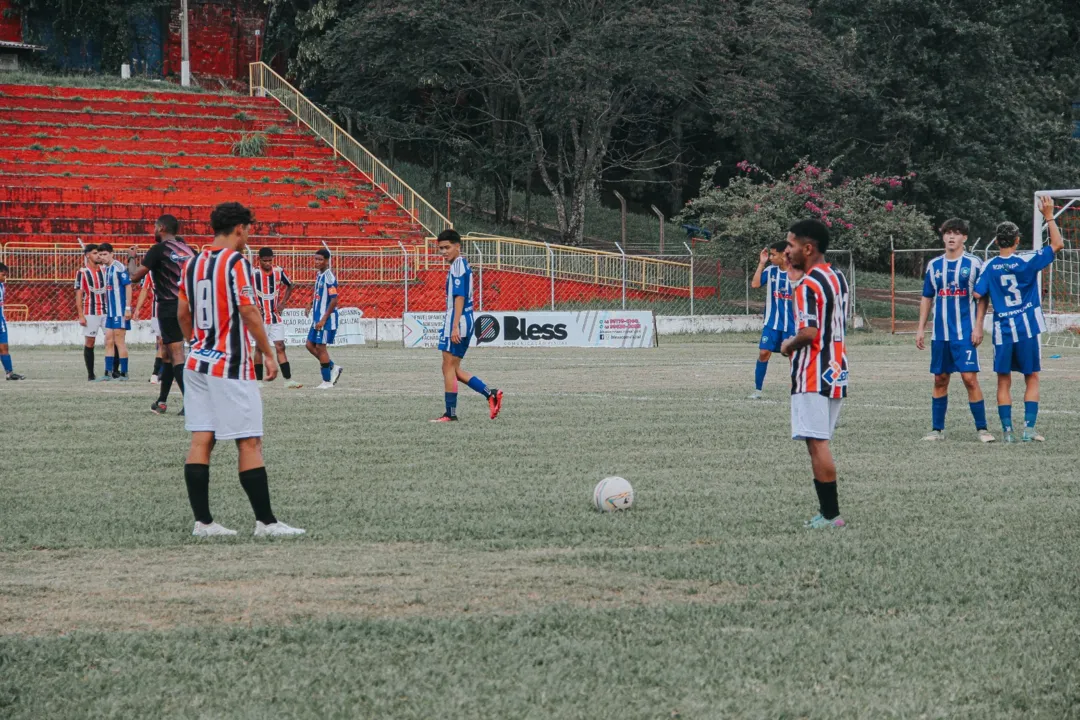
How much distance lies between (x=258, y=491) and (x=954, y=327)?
23.1ft

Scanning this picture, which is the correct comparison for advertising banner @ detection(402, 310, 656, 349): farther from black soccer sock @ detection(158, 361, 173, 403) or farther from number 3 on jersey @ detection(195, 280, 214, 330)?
number 3 on jersey @ detection(195, 280, 214, 330)

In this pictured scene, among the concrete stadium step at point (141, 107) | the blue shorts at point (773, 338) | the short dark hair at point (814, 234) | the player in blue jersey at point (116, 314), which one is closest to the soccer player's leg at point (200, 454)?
the short dark hair at point (814, 234)

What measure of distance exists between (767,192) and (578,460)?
96.1ft

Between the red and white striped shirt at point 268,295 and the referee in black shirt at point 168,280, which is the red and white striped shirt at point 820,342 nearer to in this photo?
the referee in black shirt at point 168,280

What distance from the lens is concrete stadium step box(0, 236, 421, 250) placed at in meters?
35.5

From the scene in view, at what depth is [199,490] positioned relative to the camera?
7.45 m

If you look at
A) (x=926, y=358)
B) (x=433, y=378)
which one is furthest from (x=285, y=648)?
(x=926, y=358)

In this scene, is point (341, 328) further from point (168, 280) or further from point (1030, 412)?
point (1030, 412)

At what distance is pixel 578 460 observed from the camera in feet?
34.6

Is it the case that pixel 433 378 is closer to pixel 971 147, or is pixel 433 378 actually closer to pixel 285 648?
pixel 285 648

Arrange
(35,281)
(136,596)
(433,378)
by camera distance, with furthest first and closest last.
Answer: (35,281)
(433,378)
(136,596)

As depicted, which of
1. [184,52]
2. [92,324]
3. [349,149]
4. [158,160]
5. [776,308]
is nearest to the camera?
[776,308]

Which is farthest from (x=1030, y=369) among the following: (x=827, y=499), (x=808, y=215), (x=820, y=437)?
(x=808, y=215)

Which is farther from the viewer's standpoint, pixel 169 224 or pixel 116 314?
pixel 116 314
